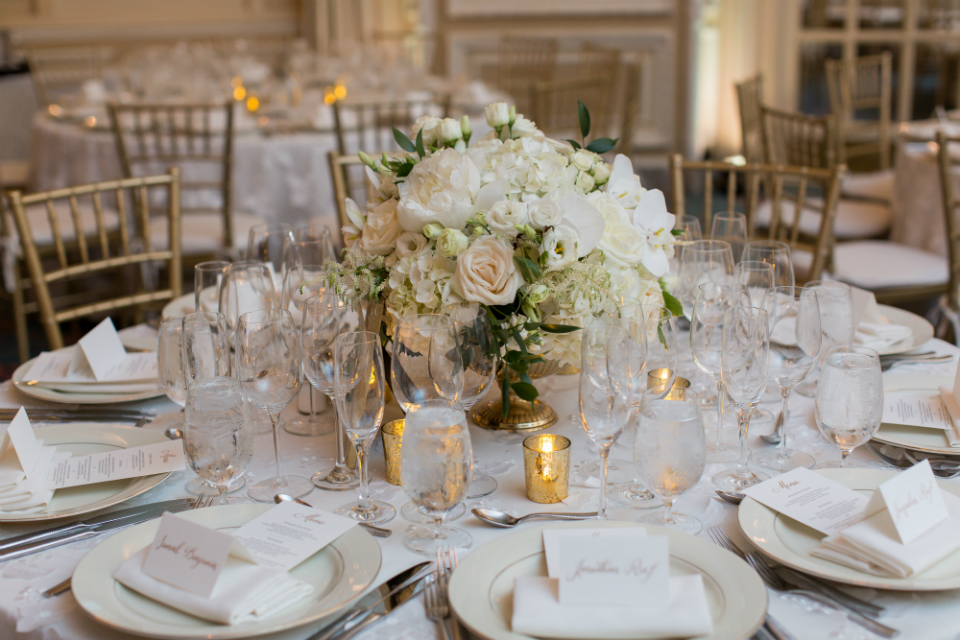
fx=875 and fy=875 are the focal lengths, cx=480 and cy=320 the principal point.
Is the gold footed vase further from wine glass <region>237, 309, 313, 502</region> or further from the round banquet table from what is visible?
wine glass <region>237, 309, 313, 502</region>

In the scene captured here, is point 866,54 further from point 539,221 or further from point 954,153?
point 539,221

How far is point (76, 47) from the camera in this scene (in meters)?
6.95

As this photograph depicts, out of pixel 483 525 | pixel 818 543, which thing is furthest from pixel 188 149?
pixel 818 543

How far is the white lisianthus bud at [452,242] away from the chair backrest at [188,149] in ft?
7.43

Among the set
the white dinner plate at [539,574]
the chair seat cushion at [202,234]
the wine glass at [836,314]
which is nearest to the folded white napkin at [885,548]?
the white dinner plate at [539,574]

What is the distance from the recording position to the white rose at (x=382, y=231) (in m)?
1.19

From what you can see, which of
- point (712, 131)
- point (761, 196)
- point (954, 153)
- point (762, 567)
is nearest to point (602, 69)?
point (712, 131)

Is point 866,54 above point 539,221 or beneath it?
above

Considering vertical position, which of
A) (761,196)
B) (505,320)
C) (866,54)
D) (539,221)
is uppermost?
(866,54)

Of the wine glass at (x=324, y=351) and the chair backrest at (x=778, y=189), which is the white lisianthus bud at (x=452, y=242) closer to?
the wine glass at (x=324, y=351)

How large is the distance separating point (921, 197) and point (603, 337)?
2.88m

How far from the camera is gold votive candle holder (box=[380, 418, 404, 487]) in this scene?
1132 millimetres

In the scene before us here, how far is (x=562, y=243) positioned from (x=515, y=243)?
2.6 inches

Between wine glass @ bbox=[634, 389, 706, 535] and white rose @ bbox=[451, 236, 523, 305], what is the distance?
0.80ft
